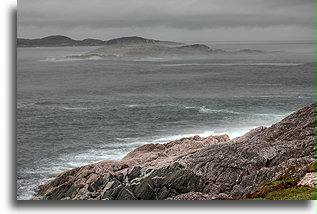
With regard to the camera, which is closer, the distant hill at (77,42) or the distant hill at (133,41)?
the distant hill at (77,42)

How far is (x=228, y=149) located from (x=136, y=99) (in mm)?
3982

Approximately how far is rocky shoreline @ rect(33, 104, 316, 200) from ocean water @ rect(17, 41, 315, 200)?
1.63 ft

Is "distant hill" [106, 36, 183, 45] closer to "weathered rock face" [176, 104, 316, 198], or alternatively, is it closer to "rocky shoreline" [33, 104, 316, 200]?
"rocky shoreline" [33, 104, 316, 200]

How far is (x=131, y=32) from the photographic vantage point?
670 inches

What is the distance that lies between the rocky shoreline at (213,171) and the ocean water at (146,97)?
497mm

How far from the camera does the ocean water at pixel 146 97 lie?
16.7 meters

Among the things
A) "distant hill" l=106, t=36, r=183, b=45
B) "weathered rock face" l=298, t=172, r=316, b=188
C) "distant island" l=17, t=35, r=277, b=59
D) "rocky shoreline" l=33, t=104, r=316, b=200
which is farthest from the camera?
"distant hill" l=106, t=36, r=183, b=45

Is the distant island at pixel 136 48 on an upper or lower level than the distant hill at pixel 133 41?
lower

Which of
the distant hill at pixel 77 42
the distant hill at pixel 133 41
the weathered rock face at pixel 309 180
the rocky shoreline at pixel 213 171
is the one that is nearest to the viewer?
the weathered rock face at pixel 309 180

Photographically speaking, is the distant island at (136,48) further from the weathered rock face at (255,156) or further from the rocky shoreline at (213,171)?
the rocky shoreline at (213,171)

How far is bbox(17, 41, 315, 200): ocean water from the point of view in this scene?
656 inches

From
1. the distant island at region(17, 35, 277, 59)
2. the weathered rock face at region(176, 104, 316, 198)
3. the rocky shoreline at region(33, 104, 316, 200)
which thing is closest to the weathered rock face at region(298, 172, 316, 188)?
the rocky shoreline at region(33, 104, 316, 200)

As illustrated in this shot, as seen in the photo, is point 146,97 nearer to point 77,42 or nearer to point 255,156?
point 77,42

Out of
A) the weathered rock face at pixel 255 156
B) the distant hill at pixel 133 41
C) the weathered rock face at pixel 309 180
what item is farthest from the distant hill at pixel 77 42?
the weathered rock face at pixel 309 180
